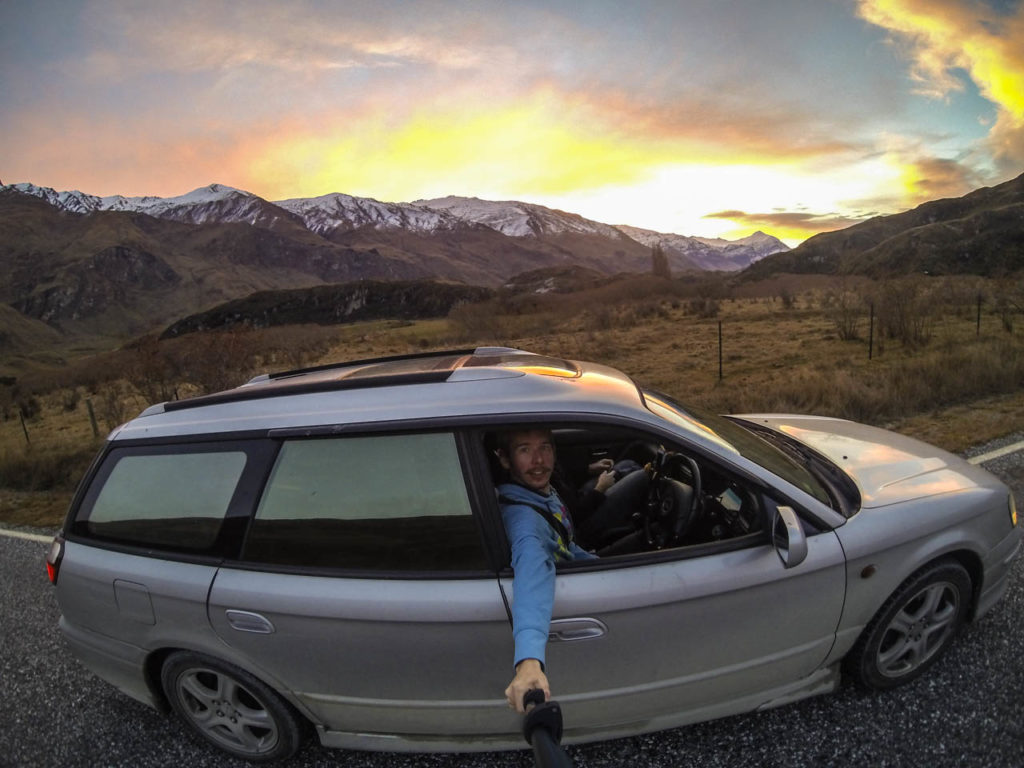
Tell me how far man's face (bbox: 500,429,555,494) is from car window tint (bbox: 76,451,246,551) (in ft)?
3.61

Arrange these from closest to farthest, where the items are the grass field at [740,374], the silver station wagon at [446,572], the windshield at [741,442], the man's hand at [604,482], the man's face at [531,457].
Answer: the silver station wagon at [446,572]
the man's face at [531,457]
the windshield at [741,442]
the man's hand at [604,482]
the grass field at [740,374]

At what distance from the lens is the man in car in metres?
1.77

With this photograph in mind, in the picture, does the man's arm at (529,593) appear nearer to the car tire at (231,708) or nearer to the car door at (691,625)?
the car door at (691,625)

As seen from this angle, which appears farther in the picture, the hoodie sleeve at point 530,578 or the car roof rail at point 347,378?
the car roof rail at point 347,378

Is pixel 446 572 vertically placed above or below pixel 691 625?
above

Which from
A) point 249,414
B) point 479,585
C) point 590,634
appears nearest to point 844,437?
point 590,634

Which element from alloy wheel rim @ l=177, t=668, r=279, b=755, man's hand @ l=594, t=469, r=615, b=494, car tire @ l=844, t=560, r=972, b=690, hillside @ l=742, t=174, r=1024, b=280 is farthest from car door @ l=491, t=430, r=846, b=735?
hillside @ l=742, t=174, r=1024, b=280

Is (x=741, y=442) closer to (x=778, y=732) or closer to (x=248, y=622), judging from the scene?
(x=778, y=732)

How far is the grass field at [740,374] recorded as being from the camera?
7262mm

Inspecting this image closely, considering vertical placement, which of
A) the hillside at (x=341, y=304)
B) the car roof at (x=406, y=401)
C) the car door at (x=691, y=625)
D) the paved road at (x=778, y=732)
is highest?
the hillside at (x=341, y=304)

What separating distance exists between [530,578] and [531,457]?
1.57ft

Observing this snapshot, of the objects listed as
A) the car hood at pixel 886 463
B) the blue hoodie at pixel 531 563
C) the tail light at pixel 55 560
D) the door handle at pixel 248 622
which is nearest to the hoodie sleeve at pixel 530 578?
the blue hoodie at pixel 531 563

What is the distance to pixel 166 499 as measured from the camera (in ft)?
7.70

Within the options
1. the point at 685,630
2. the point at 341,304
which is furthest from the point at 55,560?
the point at 341,304
